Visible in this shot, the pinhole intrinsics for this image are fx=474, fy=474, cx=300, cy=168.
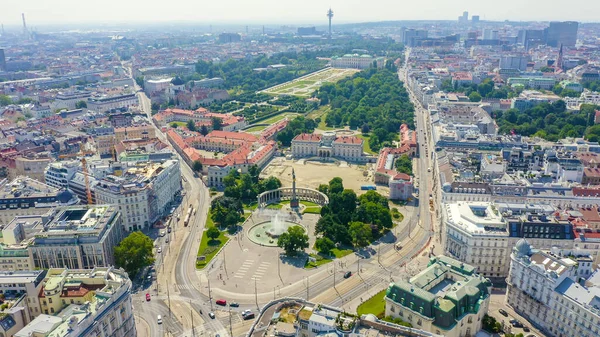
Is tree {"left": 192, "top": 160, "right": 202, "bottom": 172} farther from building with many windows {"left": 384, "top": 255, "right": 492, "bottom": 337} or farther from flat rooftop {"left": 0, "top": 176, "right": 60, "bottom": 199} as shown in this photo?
building with many windows {"left": 384, "top": 255, "right": 492, "bottom": 337}

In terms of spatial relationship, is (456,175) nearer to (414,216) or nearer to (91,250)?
(414,216)

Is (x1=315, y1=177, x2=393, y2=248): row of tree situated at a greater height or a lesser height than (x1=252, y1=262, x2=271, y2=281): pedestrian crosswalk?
greater

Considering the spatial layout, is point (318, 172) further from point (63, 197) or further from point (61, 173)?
point (63, 197)

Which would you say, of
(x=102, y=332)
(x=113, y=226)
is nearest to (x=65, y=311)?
(x=102, y=332)

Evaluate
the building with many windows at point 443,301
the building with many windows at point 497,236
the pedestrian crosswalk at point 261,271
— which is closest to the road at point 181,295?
the pedestrian crosswalk at point 261,271

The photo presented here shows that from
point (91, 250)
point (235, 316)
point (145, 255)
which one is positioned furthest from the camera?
point (145, 255)

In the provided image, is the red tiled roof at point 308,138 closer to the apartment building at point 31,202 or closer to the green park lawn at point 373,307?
the apartment building at point 31,202

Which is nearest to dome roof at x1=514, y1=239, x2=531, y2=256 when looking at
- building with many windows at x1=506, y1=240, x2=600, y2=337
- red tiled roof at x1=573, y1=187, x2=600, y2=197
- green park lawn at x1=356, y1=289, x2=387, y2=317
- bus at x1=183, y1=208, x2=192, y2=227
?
building with many windows at x1=506, y1=240, x2=600, y2=337
